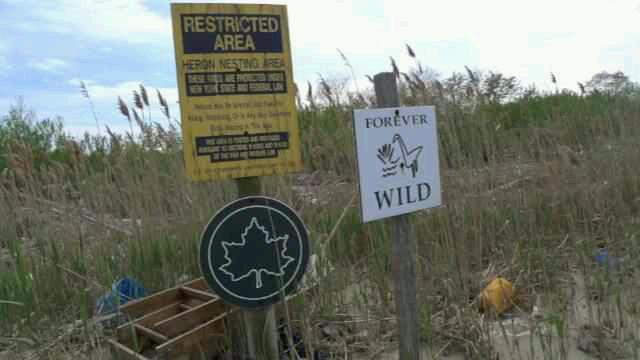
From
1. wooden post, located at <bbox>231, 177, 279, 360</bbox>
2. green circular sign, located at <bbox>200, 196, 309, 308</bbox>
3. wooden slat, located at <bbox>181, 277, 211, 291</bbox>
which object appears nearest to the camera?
green circular sign, located at <bbox>200, 196, 309, 308</bbox>

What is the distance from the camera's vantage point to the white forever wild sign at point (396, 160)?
1.62m

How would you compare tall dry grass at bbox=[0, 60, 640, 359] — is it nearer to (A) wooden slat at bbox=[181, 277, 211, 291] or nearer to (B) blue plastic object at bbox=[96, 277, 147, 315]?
(B) blue plastic object at bbox=[96, 277, 147, 315]

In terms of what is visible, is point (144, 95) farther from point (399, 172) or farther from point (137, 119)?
point (399, 172)

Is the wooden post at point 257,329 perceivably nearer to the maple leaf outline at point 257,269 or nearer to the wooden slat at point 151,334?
the maple leaf outline at point 257,269

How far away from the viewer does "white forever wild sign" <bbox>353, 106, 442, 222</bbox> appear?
162 cm

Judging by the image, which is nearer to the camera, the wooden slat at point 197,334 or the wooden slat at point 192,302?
the wooden slat at point 197,334

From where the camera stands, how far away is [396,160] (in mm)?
1716

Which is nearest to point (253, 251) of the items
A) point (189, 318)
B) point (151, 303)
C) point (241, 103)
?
point (189, 318)

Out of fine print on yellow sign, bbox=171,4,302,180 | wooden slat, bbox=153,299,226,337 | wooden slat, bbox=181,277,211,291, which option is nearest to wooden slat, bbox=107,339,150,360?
wooden slat, bbox=153,299,226,337

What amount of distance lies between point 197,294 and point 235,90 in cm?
97

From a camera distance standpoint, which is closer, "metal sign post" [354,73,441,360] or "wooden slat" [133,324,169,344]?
"metal sign post" [354,73,441,360]

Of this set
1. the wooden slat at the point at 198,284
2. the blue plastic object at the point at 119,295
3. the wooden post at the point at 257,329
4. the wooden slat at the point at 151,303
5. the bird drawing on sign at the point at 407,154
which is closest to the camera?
the bird drawing on sign at the point at 407,154

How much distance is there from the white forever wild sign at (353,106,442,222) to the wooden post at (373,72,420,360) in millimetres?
75

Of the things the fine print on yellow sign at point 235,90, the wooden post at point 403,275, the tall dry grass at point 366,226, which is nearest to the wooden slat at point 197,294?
the tall dry grass at point 366,226
